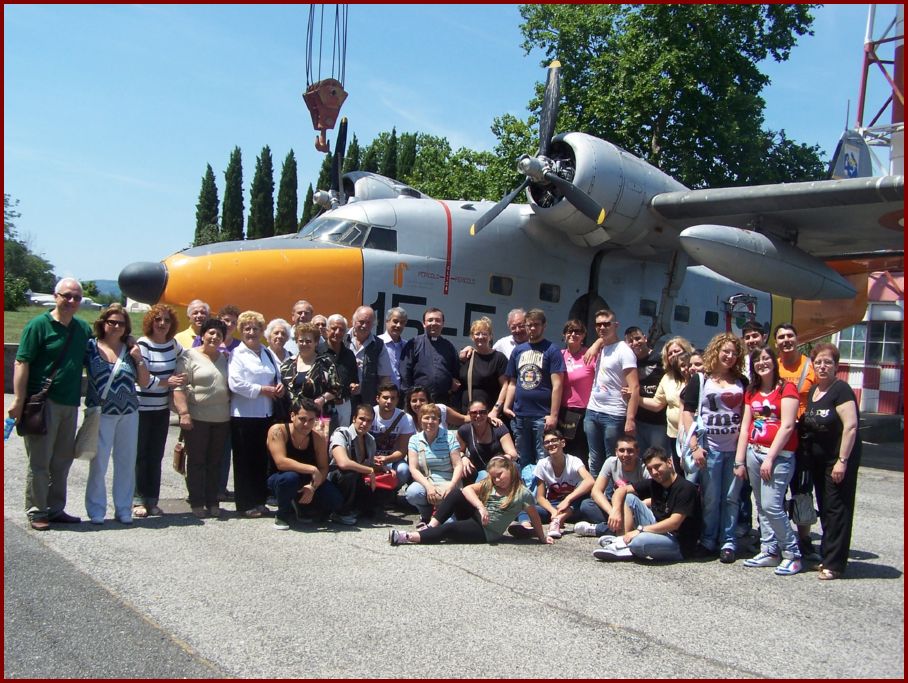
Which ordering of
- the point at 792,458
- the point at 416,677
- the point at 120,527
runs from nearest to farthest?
the point at 416,677 < the point at 792,458 < the point at 120,527

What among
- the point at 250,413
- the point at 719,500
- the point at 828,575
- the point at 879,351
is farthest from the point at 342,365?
the point at 879,351

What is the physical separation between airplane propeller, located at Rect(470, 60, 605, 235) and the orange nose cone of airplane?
7.09ft

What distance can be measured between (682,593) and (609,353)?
8.98ft

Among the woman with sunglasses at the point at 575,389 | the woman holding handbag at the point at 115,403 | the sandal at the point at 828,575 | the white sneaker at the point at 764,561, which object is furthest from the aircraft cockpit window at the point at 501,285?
the sandal at the point at 828,575

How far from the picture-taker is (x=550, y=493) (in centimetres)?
709

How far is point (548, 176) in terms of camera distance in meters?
11.2

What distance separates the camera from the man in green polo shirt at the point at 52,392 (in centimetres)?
581

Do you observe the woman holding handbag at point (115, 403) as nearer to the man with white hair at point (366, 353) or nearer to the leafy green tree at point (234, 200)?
the man with white hair at point (366, 353)

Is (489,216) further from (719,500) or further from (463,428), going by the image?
(719,500)

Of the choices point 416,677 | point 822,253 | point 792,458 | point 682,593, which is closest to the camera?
point 416,677

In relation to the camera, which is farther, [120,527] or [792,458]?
[120,527]

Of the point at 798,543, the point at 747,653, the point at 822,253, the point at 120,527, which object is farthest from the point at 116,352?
the point at 822,253

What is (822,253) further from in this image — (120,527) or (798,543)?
(120,527)

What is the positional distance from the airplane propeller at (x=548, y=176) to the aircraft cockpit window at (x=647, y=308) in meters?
2.45
